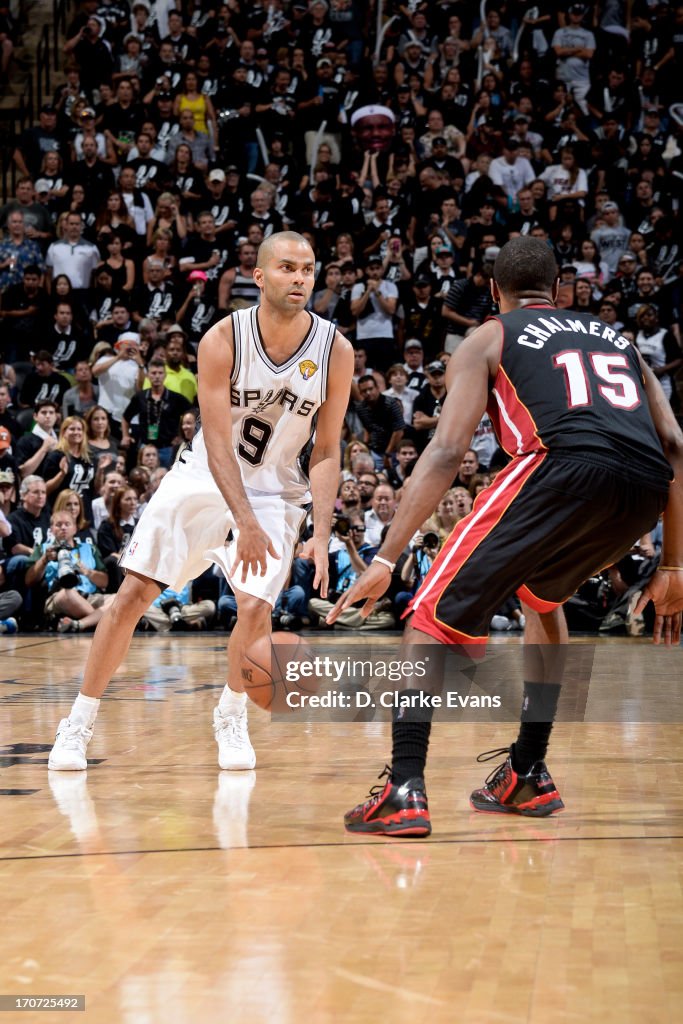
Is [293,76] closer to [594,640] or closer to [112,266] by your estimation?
[112,266]

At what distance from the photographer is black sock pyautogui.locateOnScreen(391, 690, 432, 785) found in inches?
137

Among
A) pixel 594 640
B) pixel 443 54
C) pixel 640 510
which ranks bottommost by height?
pixel 594 640

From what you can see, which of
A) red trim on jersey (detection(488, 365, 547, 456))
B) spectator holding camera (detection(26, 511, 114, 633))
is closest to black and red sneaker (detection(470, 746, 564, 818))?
red trim on jersey (detection(488, 365, 547, 456))

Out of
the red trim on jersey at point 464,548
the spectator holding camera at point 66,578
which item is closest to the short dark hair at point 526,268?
the red trim on jersey at point 464,548

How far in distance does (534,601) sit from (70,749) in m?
1.80

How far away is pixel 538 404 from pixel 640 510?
397 mm

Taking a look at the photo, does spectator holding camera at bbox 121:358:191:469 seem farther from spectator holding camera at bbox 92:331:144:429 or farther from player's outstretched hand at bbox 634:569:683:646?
player's outstretched hand at bbox 634:569:683:646

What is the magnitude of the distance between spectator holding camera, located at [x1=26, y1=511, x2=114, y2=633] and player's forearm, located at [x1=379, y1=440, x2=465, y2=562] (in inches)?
275

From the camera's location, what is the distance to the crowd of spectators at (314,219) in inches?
411

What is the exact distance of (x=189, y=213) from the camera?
1341 cm

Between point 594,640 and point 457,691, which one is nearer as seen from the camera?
point 457,691

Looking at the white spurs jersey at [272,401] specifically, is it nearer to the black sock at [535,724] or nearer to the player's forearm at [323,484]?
the player's forearm at [323,484]

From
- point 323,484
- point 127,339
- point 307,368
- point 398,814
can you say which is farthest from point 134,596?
point 127,339

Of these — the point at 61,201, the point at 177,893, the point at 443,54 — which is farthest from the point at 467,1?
the point at 177,893
